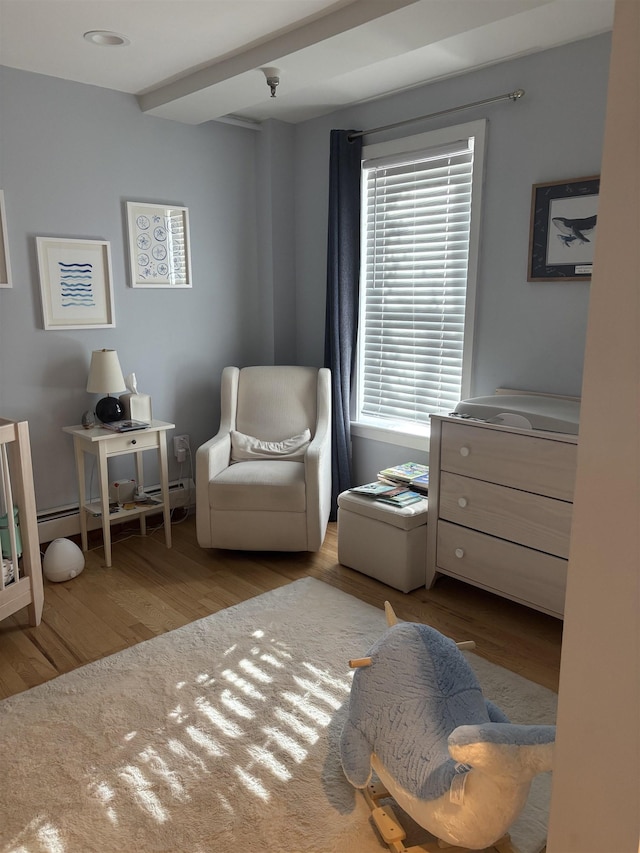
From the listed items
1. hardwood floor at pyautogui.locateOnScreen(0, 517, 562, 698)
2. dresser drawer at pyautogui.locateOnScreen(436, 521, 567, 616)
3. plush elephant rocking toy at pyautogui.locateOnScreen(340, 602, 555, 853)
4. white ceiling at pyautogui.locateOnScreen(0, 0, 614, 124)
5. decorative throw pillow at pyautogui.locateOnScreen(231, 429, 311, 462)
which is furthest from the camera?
decorative throw pillow at pyautogui.locateOnScreen(231, 429, 311, 462)

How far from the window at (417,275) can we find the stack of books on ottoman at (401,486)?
0.38m

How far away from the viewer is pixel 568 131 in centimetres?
275

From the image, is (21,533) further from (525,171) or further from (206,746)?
(525,171)

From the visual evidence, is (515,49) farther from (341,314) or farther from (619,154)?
(619,154)

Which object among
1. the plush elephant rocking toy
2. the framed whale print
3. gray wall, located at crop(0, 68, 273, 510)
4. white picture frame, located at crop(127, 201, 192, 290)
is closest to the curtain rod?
the framed whale print

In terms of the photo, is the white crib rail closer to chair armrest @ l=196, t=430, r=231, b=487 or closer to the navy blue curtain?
chair armrest @ l=196, t=430, r=231, b=487

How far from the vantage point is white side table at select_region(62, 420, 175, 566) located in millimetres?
3146

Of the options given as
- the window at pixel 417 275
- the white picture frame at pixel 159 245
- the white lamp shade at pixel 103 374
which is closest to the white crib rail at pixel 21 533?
the white lamp shade at pixel 103 374

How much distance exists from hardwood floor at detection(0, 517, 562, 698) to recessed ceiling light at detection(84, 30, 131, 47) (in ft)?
7.94

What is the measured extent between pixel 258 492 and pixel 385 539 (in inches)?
26.6

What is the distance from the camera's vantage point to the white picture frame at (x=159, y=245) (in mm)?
3502

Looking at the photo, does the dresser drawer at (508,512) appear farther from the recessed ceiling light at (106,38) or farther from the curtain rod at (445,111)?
the recessed ceiling light at (106,38)

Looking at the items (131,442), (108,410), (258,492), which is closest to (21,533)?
(131,442)

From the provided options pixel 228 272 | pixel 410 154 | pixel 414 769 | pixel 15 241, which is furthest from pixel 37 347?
pixel 414 769
